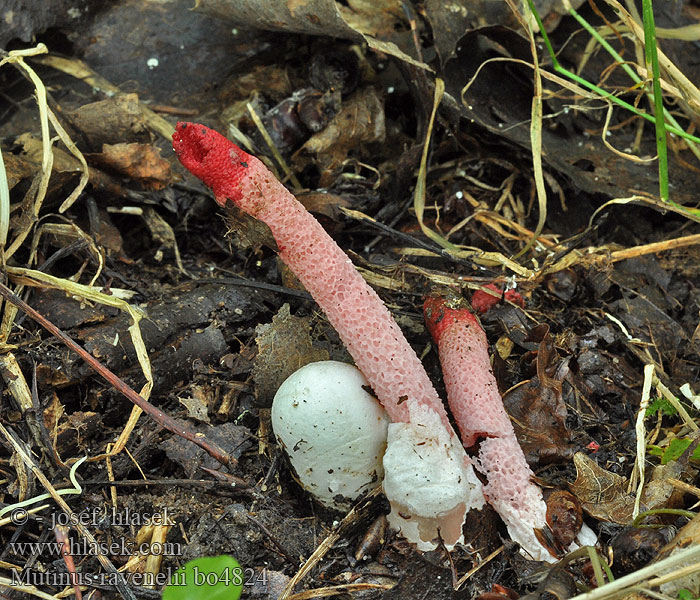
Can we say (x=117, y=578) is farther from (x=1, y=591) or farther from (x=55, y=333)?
(x=55, y=333)

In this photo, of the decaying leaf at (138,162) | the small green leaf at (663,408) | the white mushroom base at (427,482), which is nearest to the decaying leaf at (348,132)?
the decaying leaf at (138,162)

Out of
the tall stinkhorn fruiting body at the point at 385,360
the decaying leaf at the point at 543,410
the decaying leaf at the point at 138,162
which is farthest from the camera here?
the decaying leaf at the point at 138,162

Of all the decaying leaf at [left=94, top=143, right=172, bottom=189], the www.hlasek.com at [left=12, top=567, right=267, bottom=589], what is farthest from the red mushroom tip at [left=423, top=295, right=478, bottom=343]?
the decaying leaf at [left=94, top=143, right=172, bottom=189]

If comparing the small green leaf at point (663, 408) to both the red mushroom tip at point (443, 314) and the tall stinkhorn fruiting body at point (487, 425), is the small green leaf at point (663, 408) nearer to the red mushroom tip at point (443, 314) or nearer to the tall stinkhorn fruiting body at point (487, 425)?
the tall stinkhorn fruiting body at point (487, 425)

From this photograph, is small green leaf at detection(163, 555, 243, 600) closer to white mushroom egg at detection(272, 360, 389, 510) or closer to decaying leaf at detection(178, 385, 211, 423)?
white mushroom egg at detection(272, 360, 389, 510)

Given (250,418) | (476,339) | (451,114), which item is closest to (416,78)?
(451,114)

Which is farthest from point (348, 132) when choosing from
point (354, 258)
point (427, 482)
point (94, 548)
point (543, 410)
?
point (94, 548)

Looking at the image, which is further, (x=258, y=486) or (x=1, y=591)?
(x=258, y=486)
